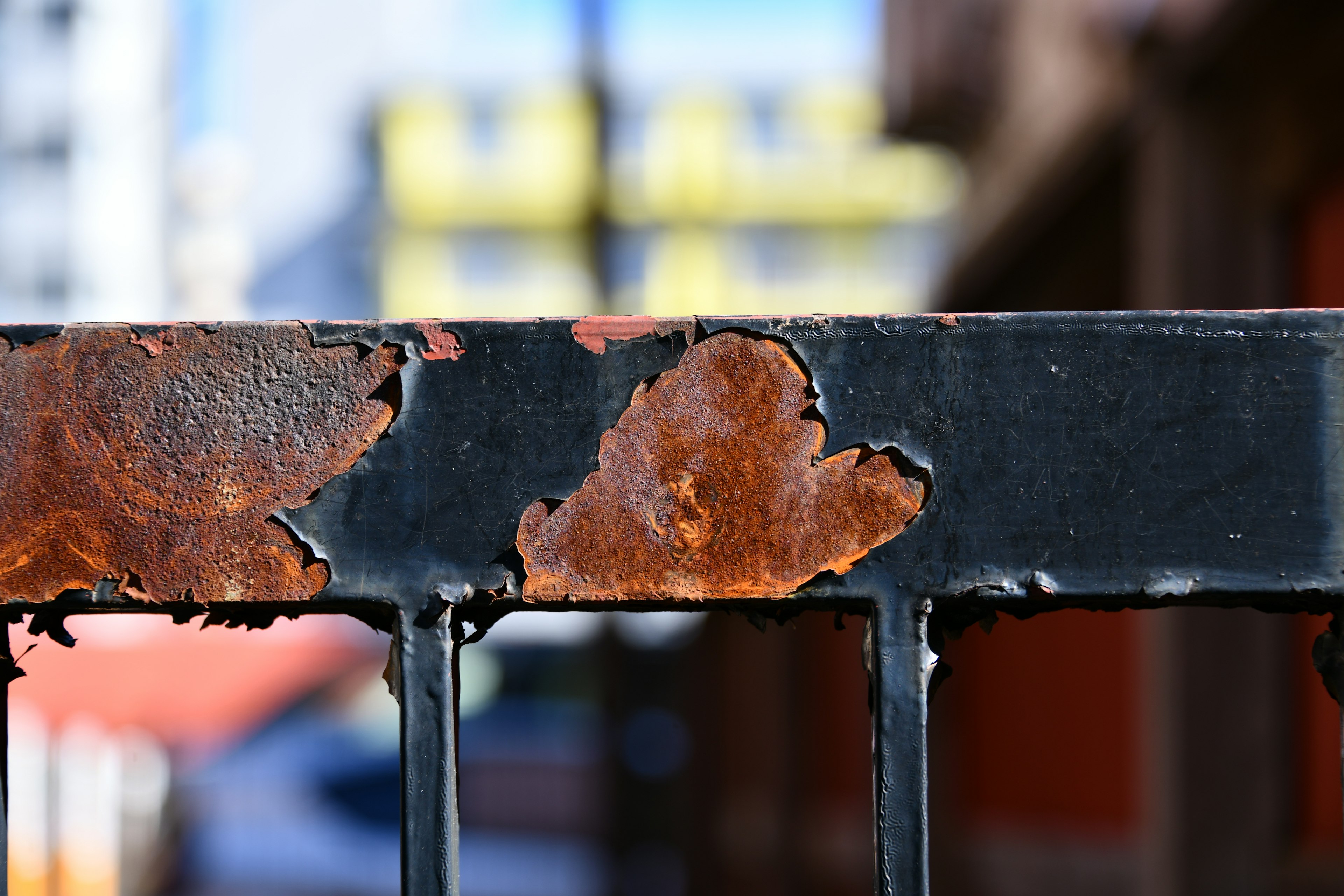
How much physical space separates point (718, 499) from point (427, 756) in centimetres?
23

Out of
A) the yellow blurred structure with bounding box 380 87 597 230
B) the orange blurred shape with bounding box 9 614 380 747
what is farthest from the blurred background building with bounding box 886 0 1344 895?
the yellow blurred structure with bounding box 380 87 597 230

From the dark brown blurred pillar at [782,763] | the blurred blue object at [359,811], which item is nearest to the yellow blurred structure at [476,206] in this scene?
the blurred blue object at [359,811]

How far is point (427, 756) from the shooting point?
637 mm

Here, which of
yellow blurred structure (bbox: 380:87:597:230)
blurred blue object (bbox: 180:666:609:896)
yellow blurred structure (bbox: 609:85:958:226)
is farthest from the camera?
yellow blurred structure (bbox: 609:85:958:226)

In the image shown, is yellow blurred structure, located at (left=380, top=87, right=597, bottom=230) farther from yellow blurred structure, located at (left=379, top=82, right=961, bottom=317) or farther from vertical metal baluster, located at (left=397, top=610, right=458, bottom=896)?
vertical metal baluster, located at (left=397, top=610, right=458, bottom=896)

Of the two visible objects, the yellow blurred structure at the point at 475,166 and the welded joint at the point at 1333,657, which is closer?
the welded joint at the point at 1333,657

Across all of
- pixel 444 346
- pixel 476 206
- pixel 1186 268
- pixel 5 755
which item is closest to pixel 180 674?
pixel 1186 268

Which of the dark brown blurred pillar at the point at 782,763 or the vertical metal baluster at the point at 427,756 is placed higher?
the vertical metal baluster at the point at 427,756

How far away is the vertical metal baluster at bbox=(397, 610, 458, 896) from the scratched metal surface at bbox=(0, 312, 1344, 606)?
49 mm

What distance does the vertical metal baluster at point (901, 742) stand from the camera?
24.9 inches

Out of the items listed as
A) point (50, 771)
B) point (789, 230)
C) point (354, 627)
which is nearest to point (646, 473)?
point (50, 771)

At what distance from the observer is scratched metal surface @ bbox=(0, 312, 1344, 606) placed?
0.63 metres

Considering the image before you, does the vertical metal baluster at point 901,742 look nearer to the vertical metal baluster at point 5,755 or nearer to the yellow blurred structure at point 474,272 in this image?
the vertical metal baluster at point 5,755

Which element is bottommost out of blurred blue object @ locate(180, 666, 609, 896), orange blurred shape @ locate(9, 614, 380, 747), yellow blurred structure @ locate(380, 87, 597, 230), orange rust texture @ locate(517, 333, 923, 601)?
blurred blue object @ locate(180, 666, 609, 896)
